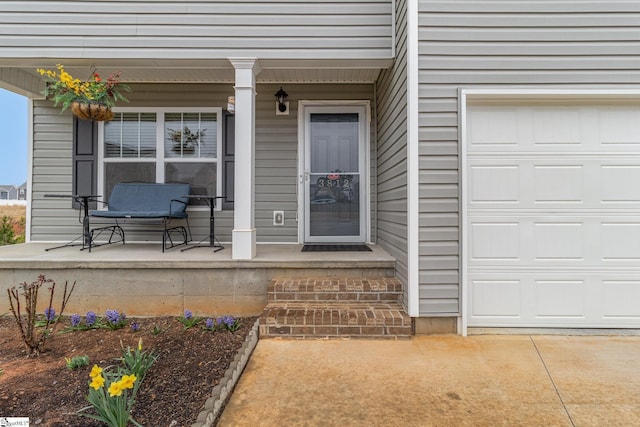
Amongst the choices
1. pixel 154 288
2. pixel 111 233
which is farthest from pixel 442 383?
pixel 111 233

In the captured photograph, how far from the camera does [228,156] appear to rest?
4434mm

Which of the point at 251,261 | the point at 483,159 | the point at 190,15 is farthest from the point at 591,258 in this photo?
the point at 190,15

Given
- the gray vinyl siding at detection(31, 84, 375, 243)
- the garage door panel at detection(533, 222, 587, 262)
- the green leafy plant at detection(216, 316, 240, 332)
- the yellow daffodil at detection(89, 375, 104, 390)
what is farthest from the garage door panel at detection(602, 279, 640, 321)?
the yellow daffodil at detection(89, 375, 104, 390)

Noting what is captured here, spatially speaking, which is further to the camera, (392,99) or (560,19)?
(392,99)

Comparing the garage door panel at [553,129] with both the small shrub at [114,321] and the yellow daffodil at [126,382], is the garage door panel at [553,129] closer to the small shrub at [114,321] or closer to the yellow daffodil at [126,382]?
the yellow daffodil at [126,382]

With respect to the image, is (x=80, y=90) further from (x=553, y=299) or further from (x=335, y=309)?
(x=553, y=299)

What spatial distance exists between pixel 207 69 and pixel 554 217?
3.57 metres

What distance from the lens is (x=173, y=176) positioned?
4.46 metres

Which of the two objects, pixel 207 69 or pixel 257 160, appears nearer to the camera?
pixel 207 69

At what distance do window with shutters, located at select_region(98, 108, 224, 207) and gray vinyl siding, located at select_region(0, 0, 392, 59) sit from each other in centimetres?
114

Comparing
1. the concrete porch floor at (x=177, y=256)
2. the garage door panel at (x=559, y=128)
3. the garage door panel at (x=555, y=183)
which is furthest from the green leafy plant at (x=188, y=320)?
the garage door panel at (x=559, y=128)

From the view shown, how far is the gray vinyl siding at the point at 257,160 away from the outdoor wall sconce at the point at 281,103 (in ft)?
0.21

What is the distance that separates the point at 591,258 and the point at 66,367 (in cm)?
393

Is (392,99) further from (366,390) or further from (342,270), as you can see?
(366,390)
